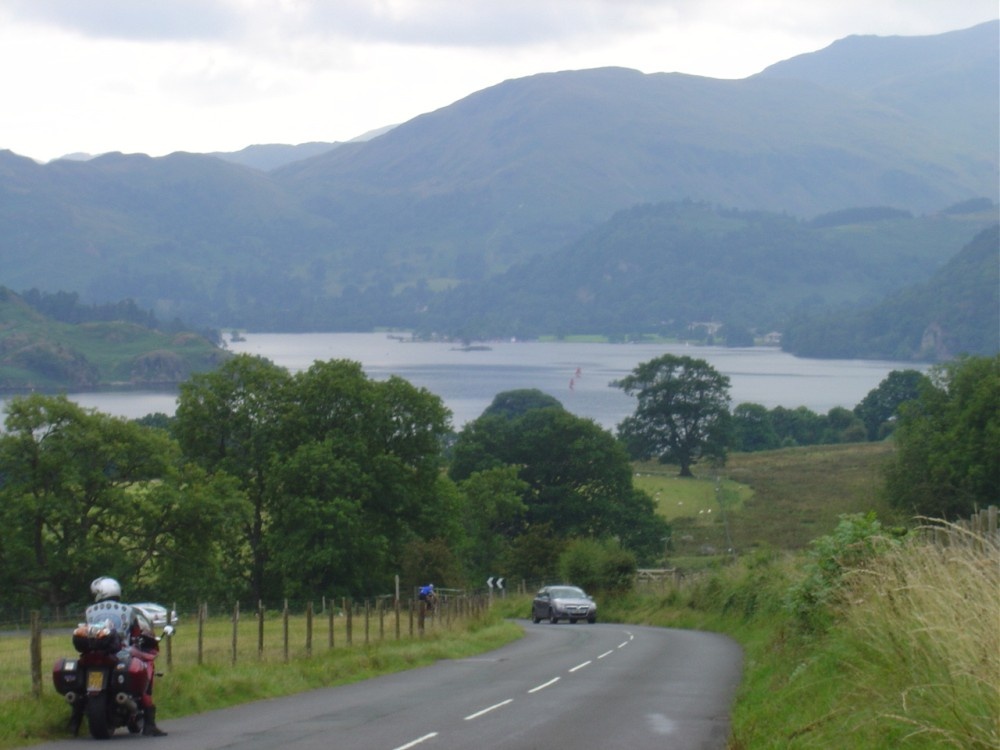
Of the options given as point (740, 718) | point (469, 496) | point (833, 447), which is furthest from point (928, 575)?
point (833, 447)

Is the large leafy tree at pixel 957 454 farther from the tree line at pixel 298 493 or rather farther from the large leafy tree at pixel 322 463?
the large leafy tree at pixel 322 463

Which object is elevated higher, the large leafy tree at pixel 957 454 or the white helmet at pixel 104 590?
the white helmet at pixel 104 590

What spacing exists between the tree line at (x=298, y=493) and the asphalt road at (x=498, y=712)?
27769 mm

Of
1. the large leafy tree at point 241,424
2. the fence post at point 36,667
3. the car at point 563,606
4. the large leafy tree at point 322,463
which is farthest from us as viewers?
the large leafy tree at point 241,424

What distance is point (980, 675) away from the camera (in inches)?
300

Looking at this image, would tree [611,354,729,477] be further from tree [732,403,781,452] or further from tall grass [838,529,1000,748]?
tall grass [838,529,1000,748]

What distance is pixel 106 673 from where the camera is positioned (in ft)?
40.0

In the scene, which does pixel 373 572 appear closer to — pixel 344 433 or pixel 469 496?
pixel 344 433

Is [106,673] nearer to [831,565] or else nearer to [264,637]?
[831,565]

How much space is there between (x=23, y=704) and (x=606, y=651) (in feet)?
51.2

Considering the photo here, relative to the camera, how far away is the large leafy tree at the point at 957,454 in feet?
176

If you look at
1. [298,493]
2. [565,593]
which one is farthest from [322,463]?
[565,593]

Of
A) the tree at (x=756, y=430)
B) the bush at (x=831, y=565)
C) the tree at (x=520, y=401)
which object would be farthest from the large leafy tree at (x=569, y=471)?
the tree at (x=756, y=430)

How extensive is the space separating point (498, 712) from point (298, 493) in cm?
4179
